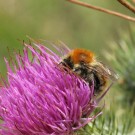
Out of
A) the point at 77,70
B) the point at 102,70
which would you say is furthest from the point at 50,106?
the point at 102,70

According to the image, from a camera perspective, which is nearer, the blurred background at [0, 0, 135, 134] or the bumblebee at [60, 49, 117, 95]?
the bumblebee at [60, 49, 117, 95]

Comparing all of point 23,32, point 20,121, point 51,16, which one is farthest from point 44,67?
point 51,16

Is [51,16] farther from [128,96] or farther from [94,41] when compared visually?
[128,96]

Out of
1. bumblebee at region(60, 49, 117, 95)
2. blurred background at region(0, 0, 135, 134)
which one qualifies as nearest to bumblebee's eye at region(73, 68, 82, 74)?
bumblebee at region(60, 49, 117, 95)

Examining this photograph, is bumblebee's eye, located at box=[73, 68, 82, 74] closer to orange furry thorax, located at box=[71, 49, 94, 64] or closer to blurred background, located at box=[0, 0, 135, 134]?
orange furry thorax, located at box=[71, 49, 94, 64]

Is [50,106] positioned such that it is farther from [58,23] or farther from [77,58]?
[58,23]

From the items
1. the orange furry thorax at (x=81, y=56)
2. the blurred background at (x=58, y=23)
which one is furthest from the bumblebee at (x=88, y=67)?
the blurred background at (x=58, y=23)

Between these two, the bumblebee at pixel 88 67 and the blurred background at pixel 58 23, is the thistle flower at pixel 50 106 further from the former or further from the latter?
the blurred background at pixel 58 23
